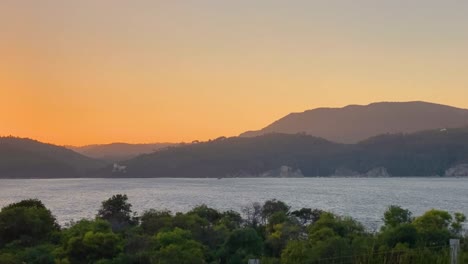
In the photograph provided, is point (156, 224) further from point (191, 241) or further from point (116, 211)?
point (116, 211)

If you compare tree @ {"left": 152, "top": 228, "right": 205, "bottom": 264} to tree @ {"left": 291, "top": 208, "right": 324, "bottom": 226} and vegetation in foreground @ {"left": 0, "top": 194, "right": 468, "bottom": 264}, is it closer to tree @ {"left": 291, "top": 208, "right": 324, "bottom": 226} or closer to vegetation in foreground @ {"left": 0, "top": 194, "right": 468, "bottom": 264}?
vegetation in foreground @ {"left": 0, "top": 194, "right": 468, "bottom": 264}

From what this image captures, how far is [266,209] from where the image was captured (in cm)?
5259

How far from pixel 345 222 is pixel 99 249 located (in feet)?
53.4

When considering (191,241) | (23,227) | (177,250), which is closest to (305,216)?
(191,241)

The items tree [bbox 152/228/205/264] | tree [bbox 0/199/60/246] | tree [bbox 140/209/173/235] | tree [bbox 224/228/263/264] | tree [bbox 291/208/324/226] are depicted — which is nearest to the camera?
tree [bbox 152/228/205/264]

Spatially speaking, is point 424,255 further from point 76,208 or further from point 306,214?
point 76,208

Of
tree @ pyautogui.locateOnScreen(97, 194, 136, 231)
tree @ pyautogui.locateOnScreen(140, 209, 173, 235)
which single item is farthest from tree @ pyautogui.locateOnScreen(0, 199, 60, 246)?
tree @ pyautogui.locateOnScreen(97, 194, 136, 231)

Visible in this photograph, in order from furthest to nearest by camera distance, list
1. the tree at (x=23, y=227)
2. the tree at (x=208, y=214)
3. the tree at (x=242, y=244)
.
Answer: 1. the tree at (x=208, y=214)
2. the tree at (x=23, y=227)
3. the tree at (x=242, y=244)

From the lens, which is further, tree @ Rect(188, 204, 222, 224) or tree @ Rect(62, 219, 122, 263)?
tree @ Rect(188, 204, 222, 224)

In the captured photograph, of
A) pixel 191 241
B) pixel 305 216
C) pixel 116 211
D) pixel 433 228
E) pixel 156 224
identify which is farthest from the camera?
pixel 305 216

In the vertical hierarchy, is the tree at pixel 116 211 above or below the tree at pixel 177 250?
above

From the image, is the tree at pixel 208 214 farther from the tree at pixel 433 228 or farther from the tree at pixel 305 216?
the tree at pixel 433 228

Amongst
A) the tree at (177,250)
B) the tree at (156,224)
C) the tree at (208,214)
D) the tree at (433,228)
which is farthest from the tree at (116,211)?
the tree at (433,228)

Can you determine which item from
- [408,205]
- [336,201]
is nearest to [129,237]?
[408,205]
